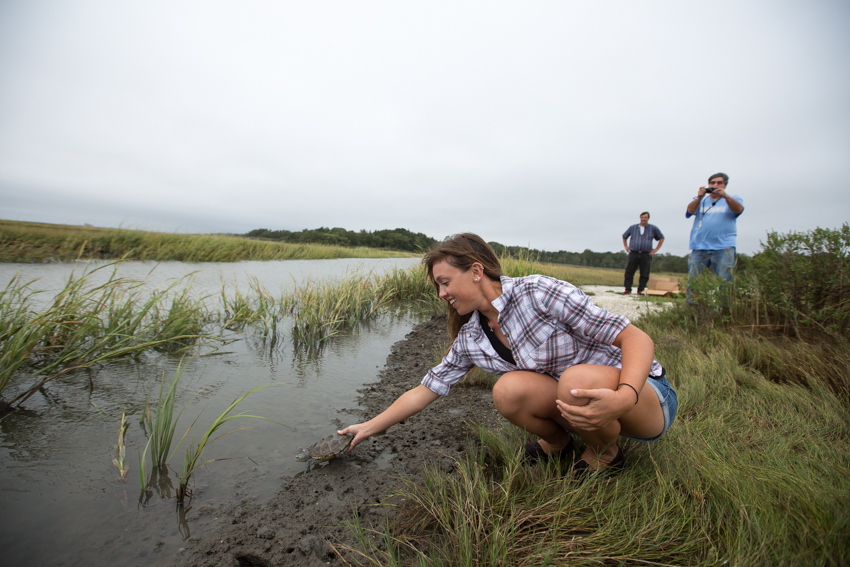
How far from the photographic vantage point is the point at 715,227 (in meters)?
5.05

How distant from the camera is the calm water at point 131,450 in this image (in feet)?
5.29

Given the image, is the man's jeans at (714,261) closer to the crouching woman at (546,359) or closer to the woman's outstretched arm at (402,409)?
the crouching woman at (546,359)

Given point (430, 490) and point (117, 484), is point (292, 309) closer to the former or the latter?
point (117, 484)

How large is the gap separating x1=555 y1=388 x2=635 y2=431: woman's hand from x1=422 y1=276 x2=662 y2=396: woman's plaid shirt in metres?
0.28

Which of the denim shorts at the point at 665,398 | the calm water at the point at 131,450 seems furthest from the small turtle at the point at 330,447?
the denim shorts at the point at 665,398

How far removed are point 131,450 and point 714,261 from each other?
658 centimetres

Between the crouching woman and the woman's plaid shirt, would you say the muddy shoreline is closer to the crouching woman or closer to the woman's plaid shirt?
the crouching woman

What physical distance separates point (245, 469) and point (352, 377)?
5.69ft

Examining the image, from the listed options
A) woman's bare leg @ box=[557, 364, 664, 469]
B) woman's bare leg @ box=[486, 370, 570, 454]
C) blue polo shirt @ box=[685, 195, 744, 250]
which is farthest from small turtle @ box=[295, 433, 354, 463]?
blue polo shirt @ box=[685, 195, 744, 250]

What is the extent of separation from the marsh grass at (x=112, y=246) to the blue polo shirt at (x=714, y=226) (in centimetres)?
700

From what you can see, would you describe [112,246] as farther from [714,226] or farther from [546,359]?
[714,226]

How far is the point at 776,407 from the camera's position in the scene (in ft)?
7.72

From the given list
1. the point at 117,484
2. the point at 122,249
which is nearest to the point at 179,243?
the point at 122,249

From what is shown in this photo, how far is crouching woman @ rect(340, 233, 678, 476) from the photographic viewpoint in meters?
1.52
